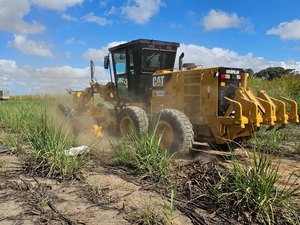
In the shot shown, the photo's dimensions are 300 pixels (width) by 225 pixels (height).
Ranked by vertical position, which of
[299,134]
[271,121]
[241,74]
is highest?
[241,74]

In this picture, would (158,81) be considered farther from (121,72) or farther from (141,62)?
(121,72)

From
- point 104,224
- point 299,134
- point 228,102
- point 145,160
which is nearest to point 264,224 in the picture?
point 104,224

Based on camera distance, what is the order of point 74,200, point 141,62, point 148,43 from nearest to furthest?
1. point 74,200
2. point 148,43
3. point 141,62

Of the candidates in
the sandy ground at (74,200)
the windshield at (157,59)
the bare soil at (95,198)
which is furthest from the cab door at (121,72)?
the sandy ground at (74,200)

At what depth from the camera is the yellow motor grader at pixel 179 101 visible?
7219 millimetres

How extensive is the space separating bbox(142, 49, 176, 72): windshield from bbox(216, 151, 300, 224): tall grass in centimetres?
596

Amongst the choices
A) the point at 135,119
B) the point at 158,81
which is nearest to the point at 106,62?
the point at 158,81

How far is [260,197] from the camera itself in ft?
12.7

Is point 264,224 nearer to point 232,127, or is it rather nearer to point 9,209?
point 9,209

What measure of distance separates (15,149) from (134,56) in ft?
13.2

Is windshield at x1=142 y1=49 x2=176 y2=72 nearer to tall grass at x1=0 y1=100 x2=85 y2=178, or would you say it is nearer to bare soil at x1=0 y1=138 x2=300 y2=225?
tall grass at x1=0 y1=100 x2=85 y2=178

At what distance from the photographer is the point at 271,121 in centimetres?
701

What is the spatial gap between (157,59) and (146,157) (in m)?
4.81

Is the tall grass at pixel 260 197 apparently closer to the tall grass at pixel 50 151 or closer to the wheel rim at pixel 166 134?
the tall grass at pixel 50 151
